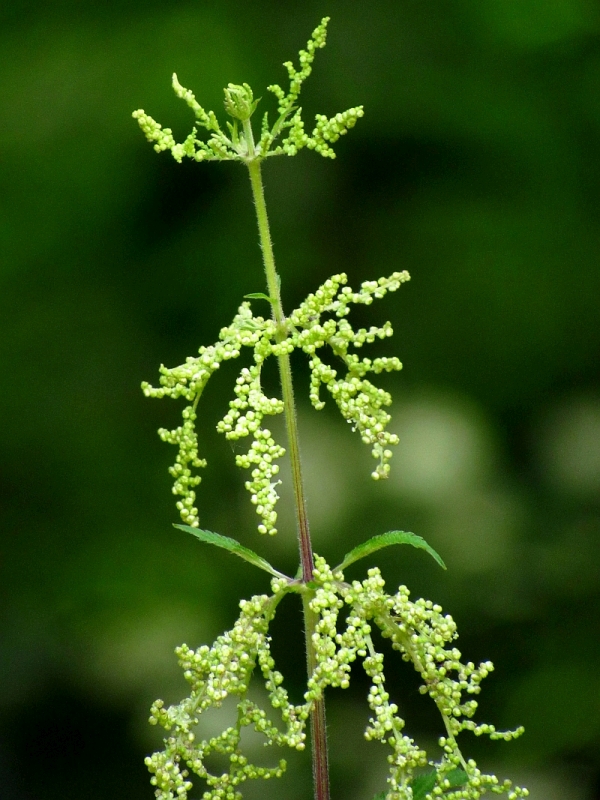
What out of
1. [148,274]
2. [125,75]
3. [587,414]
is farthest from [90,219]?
[587,414]

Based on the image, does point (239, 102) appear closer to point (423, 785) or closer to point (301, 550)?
point (301, 550)

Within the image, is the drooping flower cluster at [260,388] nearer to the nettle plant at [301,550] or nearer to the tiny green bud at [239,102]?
the nettle plant at [301,550]

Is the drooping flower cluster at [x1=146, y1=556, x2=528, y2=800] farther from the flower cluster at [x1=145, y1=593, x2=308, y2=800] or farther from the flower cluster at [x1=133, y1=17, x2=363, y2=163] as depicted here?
the flower cluster at [x1=133, y1=17, x2=363, y2=163]

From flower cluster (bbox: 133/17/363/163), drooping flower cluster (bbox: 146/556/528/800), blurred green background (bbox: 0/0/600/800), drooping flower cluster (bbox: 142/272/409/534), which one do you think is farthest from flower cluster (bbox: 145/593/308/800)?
blurred green background (bbox: 0/0/600/800)

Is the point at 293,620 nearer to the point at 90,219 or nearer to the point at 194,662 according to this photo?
the point at 90,219

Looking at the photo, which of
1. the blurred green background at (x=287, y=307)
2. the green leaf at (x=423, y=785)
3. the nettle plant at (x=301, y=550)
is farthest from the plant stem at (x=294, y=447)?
the blurred green background at (x=287, y=307)

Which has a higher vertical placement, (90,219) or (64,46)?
(64,46)

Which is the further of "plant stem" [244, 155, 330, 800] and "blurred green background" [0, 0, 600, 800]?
"blurred green background" [0, 0, 600, 800]

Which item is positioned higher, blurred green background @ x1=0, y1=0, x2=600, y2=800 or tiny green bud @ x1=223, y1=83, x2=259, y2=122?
blurred green background @ x1=0, y1=0, x2=600, y2=800
